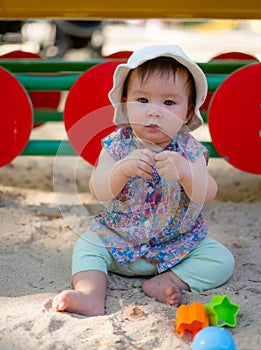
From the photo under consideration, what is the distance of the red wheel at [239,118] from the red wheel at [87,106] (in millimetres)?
311

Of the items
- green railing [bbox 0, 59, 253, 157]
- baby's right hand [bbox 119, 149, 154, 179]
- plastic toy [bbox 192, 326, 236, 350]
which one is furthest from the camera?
green railing [bbox 0, 59, 253, 157]

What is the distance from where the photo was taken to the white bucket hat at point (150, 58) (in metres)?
1.15

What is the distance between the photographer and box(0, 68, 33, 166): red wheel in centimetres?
168

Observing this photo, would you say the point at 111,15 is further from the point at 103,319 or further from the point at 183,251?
the point at 103,319

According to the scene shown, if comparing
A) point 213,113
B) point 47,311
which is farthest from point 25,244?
point 213,113

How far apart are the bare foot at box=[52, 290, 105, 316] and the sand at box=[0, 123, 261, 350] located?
0.02 metres

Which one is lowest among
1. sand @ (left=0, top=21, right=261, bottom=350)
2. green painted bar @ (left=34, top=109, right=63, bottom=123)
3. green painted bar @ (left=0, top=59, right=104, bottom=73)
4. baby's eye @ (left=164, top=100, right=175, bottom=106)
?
sand @ (left=0, top=21, right=261, bottom=350)

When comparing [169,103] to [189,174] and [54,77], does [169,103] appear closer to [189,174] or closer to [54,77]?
[189,174]

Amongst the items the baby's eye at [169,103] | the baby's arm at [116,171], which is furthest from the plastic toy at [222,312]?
the baby's eye at [169,103]

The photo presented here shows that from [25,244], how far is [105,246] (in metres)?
0.26

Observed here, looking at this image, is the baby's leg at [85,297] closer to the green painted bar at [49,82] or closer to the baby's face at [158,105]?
the baby's face at [158,105]

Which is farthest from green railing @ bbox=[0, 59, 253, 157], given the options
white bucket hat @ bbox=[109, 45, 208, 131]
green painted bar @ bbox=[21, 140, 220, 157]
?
white bucket hat @ bbox=[109, 45, 208, 131]

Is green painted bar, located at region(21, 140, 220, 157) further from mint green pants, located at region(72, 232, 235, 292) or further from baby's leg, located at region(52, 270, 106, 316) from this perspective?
baby's leg, located at region(52, 270, 106, 316)

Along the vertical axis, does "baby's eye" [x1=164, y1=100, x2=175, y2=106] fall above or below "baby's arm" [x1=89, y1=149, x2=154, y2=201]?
above
